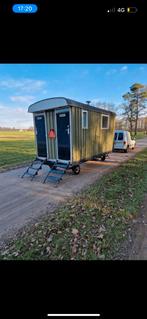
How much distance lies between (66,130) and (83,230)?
11.8 feet

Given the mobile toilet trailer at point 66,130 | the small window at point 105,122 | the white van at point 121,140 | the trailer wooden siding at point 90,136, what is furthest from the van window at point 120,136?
the mobile toilet trailer at point 66,130

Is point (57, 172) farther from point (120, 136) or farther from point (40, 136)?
point (120, 136)

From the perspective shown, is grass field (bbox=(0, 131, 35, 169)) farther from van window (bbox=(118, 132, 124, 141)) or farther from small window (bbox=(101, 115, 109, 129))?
van window (bbox=(118, 132, 124, 141))

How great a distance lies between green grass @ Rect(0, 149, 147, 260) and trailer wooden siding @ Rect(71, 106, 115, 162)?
215 centimetres

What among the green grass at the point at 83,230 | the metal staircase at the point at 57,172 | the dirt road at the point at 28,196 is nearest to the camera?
the green grass at the point at 83,230

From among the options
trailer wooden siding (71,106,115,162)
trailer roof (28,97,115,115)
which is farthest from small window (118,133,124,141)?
trailer roof (28,97,115,115)

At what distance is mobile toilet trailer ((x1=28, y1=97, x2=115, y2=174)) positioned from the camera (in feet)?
16.9

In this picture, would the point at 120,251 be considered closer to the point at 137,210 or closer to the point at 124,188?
the point at 137,210

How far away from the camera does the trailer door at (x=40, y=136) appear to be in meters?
6.00

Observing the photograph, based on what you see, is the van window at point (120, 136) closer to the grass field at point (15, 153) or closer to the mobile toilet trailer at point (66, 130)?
the mobile toilet trailer at point (66, 130)

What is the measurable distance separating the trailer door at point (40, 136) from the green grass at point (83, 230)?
9.85ft

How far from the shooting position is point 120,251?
6.51 ft

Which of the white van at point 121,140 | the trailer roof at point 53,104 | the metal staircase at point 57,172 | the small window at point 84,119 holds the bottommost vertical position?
the metal staircase at point 57,172
